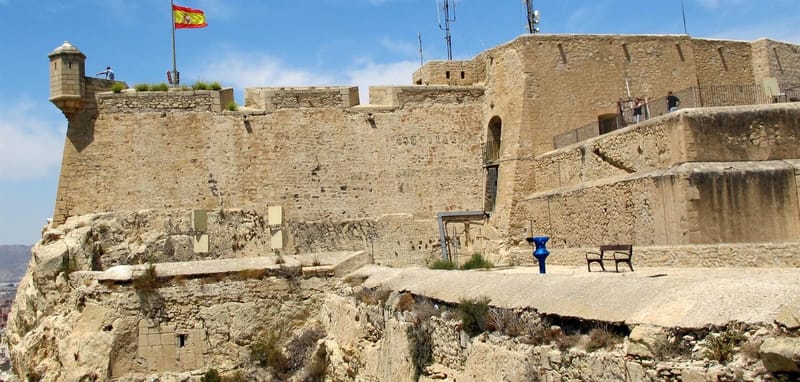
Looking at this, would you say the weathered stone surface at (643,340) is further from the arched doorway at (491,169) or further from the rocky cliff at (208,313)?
the arched doorway at (491,169)

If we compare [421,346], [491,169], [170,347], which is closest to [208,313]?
[170,347]

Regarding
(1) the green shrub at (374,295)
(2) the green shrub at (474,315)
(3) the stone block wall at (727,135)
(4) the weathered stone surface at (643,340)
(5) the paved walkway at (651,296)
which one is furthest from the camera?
(3) the stone block wall at (727,135)

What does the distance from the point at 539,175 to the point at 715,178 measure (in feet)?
18.0

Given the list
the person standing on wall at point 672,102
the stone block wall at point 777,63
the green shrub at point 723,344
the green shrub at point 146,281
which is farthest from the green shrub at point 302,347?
the stone block wall at point 777,63

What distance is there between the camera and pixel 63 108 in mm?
16266

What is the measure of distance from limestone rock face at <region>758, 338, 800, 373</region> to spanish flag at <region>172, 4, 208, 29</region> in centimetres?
1612

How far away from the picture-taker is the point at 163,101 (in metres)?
16.8

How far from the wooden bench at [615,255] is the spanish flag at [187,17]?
10910 mm

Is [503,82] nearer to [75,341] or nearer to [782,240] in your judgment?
[782,240]

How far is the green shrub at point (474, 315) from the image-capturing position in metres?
8.08

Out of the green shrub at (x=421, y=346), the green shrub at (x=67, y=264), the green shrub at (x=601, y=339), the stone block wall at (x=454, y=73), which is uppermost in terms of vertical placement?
the stone block wall at (x=454, y=73)

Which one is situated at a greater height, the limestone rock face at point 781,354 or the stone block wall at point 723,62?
the stone block wall at point 723,62

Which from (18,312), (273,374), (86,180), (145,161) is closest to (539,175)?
(273,374)

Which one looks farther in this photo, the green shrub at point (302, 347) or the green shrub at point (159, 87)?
the green shrub at point (159, 87)
